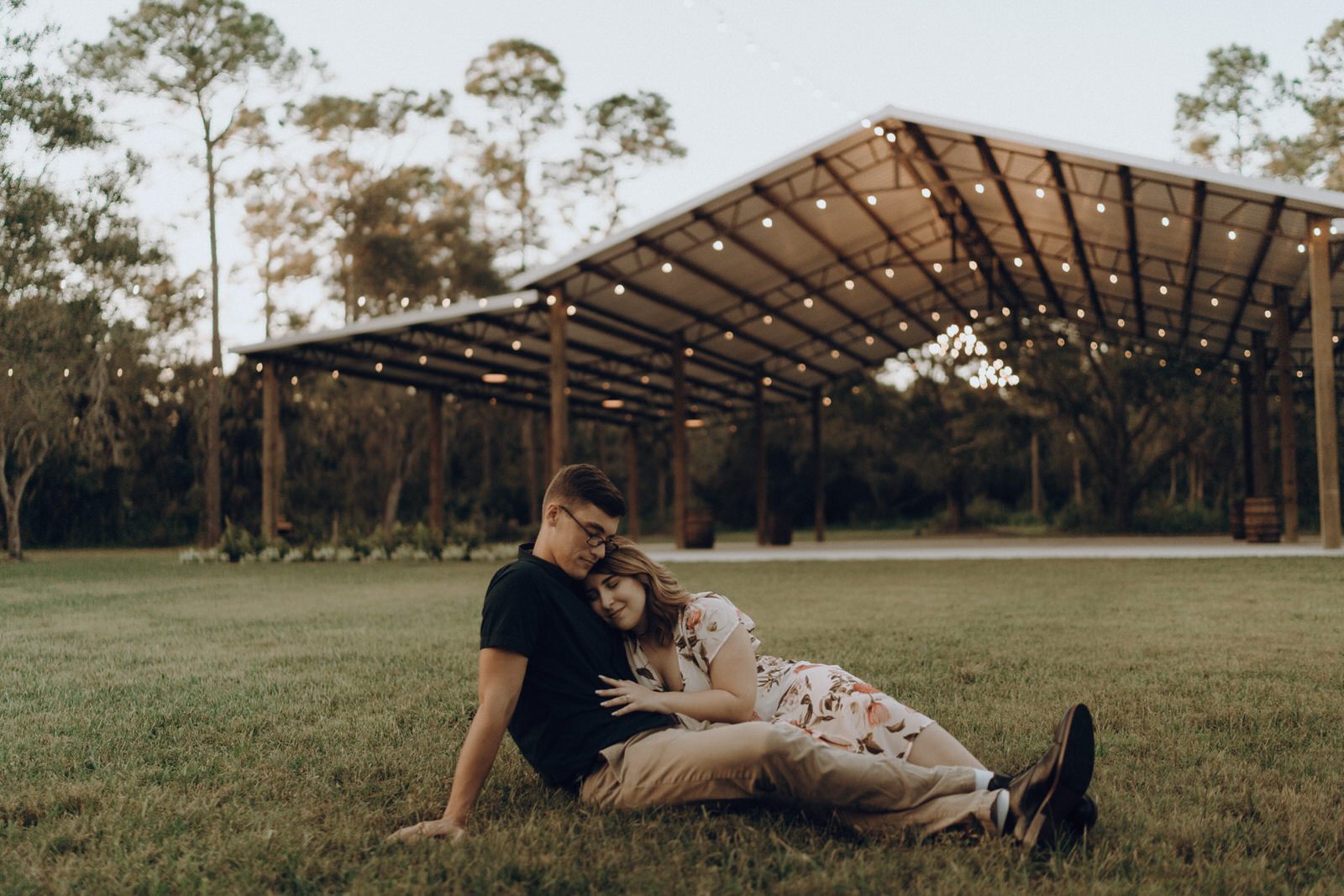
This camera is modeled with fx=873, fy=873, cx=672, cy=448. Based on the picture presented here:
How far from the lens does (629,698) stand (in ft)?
8.05

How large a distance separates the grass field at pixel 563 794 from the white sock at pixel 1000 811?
0.29 ft

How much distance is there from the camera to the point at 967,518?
1254 inches

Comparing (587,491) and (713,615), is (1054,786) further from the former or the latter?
(587,491)

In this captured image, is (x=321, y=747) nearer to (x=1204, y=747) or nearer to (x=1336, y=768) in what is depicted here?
(x=1204, y=747)

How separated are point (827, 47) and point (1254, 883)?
417 inches

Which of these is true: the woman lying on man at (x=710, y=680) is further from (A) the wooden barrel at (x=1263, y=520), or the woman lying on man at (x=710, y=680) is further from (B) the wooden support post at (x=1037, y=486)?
(B) the wooden support post at (x=1037, y=486)

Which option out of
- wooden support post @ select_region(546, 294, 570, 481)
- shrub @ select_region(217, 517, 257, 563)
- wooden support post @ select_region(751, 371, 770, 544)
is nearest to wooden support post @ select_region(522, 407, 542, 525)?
wooden support post @ select_region(751, 371, 770, 544)

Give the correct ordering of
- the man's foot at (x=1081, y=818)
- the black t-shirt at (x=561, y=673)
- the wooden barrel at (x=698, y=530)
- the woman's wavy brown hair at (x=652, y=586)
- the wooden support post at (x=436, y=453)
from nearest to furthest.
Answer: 1. the man's foot at (x=1081, y=818)
2. the black t-shirt at (x=561, y=673)
3. the woman's wavy brown hair at (x=652, y=586)
4. the wooden barrel at (x=698, y=530)
5. the wooden support post at (x=436, y=453)

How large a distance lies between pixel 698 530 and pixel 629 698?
17037mm

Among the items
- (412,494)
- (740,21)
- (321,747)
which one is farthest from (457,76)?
(321,747)

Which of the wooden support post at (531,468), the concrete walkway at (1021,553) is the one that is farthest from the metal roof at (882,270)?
the wooden support post at (531,468)

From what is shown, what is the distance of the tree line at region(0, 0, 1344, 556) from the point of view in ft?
71.4

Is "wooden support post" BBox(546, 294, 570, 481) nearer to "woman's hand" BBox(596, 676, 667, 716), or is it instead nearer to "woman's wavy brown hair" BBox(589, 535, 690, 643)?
"woman's wavy brown hair" BBox(589, 535, 690, 643)

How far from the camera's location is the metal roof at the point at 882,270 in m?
13.5
